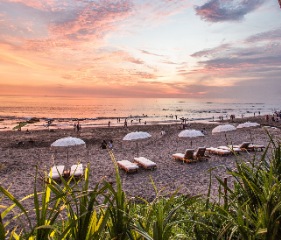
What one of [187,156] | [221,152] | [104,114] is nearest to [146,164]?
[187,156]

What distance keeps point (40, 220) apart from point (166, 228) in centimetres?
89

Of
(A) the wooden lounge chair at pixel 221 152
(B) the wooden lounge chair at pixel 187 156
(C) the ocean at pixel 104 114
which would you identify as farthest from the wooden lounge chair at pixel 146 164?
(C) the ocean at pixel 104 114

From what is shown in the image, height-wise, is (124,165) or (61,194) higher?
(61,194)

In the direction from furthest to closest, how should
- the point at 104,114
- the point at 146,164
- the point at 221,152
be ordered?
the point at 104,114 < the point at 221,152 < the point at 146,164

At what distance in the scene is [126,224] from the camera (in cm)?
192

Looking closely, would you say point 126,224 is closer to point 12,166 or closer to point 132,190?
point 132,190

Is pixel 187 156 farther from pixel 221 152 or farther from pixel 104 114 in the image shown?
pixel 104 114

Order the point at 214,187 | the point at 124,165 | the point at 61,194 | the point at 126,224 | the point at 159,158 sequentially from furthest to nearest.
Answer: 1. the point at 159,158
2. the point at 124,165
3. the point at 214,187
4. the point at 126,224
5. the point at 61,194

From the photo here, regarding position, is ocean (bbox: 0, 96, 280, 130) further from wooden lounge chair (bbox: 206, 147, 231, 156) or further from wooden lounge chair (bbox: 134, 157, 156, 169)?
wooden lounge chair (bbox: 206, 147, 231, 156)

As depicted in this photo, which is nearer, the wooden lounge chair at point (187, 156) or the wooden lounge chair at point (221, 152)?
the wooden lounge chair at point (187, 156)

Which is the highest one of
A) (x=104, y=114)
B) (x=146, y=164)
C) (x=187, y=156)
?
(x=187, y=156)

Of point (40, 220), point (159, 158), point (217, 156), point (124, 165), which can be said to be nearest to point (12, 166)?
point (124, 165)

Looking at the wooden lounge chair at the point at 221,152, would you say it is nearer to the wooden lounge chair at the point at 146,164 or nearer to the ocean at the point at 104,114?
the wooden lounge chair at the point at 146,164

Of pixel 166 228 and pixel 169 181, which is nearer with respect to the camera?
pixel 166 228
